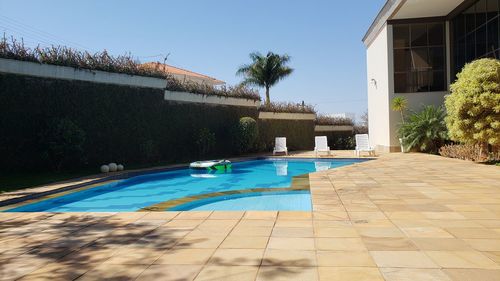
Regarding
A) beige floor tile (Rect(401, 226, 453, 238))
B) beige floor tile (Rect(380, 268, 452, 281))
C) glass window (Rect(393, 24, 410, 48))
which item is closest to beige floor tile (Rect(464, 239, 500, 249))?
beige floor tile (Rect(401, 226, 453, 238))

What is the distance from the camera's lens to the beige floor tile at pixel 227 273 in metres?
2.96

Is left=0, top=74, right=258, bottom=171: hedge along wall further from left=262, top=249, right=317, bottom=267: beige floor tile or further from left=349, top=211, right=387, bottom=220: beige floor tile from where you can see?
left=262, top=249, right=317, bottom=267: beige floor tile

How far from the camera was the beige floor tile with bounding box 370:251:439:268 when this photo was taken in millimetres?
3133

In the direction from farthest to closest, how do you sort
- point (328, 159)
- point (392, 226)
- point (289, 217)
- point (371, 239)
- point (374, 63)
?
point (374, 63)
point (328, 159)
point (289, 217)
point (392, 226)
point (371, 239)

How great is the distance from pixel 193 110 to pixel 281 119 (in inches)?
270

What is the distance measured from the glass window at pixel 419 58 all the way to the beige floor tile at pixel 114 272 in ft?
53.2

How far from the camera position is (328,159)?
15875mm

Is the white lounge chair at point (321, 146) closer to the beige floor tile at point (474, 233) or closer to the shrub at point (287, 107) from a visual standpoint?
the shrub at point (287, 107)

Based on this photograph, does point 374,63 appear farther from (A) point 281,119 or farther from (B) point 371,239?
(B) point 371,239

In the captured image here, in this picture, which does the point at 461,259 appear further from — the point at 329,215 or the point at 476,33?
the point at 476,33

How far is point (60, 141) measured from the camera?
10.9m

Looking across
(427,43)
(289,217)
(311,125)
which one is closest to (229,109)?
(311,125)

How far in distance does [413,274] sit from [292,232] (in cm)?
156

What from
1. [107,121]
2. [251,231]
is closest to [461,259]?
[251,231]
